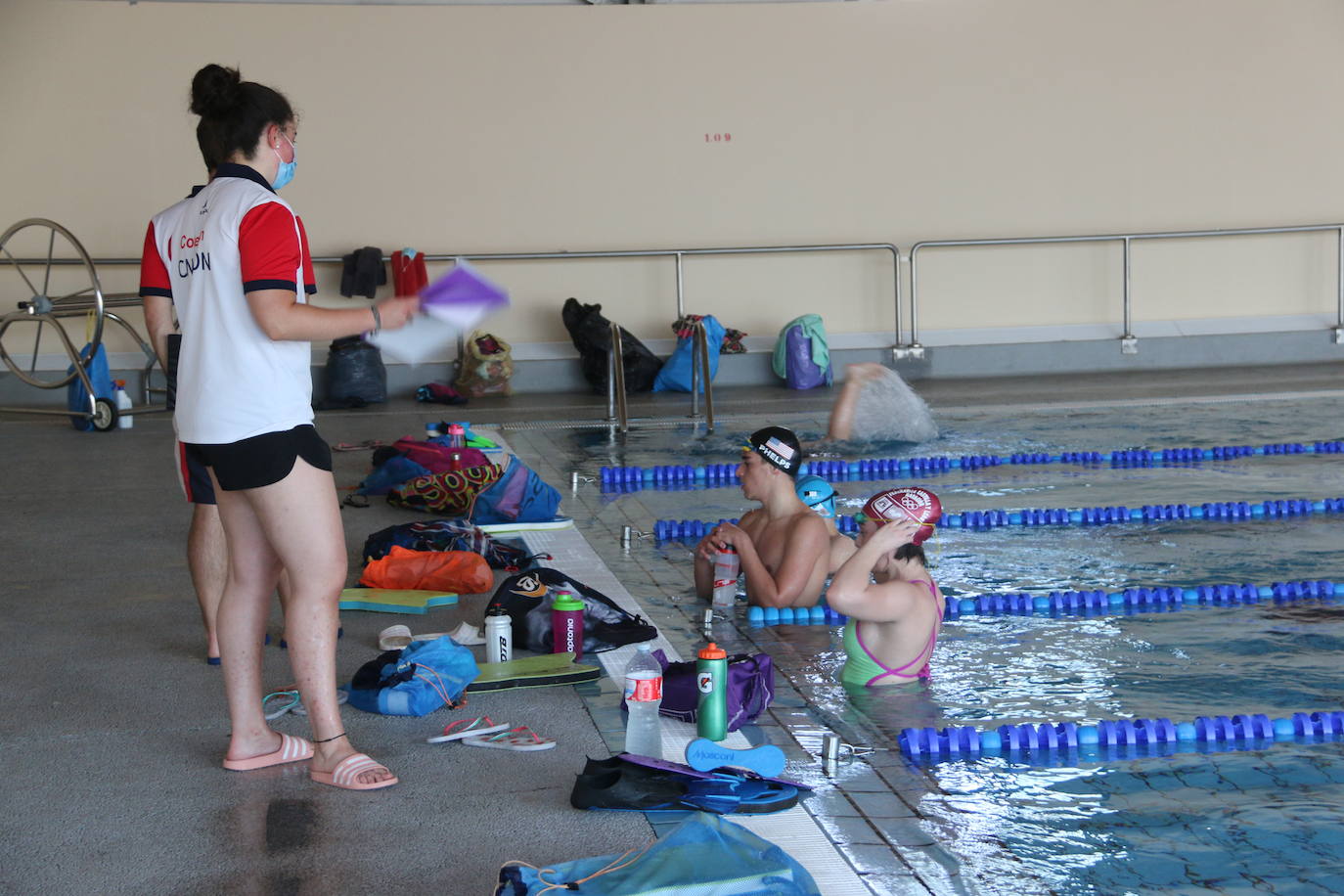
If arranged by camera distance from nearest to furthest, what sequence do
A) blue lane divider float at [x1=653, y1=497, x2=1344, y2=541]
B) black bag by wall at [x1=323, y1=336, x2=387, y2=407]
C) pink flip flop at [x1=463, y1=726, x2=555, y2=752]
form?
pink flip flop at [x1=463, y1=726, x2=555, y2=752] < blue lane divider float at [x1=653, y1=497, x2=1344, y2=541] < black bag by wall at [x1=323, y1=336, x2=387, y2=407]

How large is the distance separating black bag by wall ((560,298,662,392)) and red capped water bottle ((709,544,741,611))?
A: 312 inches

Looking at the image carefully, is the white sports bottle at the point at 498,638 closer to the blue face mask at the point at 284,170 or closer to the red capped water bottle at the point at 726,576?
the red capped water bottle at the point at 726,576

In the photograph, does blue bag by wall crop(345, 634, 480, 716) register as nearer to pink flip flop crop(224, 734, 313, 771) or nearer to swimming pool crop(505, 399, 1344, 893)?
pink flip flop crop(224, 734, 313, 771)

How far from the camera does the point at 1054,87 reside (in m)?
14.4

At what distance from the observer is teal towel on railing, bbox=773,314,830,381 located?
13.6 metres

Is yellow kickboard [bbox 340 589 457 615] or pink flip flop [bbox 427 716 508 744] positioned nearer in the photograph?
pink flip flop [bbox 427 716 508 744]

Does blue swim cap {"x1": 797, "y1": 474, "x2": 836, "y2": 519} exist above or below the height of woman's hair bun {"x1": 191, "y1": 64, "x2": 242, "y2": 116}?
below

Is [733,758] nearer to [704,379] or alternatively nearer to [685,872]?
[685,872]

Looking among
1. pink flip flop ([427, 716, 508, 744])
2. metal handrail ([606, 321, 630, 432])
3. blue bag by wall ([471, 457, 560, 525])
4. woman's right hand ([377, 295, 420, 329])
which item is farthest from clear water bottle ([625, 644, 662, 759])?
metal handrail ([606, 321, 630, 432])

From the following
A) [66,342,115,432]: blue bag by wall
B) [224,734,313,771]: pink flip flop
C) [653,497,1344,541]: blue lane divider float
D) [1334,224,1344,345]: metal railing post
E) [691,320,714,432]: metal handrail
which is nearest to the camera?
[224,734,313,771]: pink flip flop

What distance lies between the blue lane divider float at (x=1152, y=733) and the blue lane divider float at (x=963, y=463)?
4762mm

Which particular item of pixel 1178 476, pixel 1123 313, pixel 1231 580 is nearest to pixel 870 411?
pixel 1178 476

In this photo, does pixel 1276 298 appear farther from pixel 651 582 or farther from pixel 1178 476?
pixel 651 582

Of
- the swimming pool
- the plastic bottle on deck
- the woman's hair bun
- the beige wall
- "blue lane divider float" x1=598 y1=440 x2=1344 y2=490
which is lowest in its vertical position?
the swimming pool
